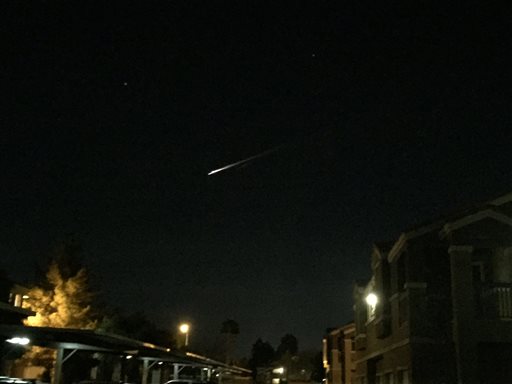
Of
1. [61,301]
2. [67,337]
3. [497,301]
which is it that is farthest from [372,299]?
[61,301]

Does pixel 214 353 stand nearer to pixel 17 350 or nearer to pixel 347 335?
pixel 347 335

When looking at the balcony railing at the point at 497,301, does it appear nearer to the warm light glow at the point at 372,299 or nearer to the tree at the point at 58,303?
the warm light glow at the point at 372,299

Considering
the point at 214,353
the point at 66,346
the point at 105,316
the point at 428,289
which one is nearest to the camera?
the point at 428,289

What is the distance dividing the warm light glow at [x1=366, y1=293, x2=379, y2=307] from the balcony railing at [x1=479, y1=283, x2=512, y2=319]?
6.85 metres

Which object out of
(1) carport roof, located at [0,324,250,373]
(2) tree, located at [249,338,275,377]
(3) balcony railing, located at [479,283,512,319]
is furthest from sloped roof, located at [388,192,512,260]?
(2) tree, located at [249,338,275,377]

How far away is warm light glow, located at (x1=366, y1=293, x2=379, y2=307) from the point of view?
29469mm

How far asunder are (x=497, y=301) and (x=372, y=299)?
8.82m

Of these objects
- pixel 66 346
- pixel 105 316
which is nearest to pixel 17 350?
pixel 66 346

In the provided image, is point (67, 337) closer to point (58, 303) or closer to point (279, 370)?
point (58, 303)

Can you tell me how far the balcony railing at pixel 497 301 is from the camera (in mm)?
22172

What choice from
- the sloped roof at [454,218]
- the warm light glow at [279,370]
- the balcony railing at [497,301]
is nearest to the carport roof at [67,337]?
the sloped roof at [454,218]

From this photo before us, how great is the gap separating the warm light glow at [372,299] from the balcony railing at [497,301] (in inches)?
270

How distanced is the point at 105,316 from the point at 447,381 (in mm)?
31087

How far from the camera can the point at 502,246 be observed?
75.7 feet
